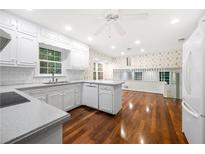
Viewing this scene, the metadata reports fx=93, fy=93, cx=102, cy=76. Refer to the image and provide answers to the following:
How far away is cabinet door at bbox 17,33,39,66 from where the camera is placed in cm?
208

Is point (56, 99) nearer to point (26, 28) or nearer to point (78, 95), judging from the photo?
point (78, 95)

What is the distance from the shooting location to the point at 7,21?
1932 mm

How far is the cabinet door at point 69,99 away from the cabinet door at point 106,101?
0.90m

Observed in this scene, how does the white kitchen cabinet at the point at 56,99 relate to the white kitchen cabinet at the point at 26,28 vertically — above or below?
below

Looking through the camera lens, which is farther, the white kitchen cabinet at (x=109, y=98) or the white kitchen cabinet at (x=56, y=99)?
the white kitchen cabinet at (x=109, y=98)

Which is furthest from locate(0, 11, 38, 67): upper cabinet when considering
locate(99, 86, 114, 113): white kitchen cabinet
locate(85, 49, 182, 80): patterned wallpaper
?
locate(85, 49, 182, 80): patterned wallpaper

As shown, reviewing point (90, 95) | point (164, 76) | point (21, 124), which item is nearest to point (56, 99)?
point (90, 95)

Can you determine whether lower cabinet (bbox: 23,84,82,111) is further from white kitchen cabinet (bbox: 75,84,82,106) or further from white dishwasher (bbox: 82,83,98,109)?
white dishwasher (bbox: 82,83,98,109)

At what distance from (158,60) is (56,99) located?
5584 mm

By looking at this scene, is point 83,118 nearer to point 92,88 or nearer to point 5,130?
point 92,88

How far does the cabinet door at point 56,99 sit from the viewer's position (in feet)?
7.55

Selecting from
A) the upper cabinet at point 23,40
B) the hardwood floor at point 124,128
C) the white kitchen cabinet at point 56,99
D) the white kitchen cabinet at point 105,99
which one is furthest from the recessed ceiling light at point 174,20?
the white kitchen cabinet at point 56,99

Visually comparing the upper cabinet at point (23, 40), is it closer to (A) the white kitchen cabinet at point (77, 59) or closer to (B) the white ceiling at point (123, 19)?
(B) the white ceiling at point (123, 19)
